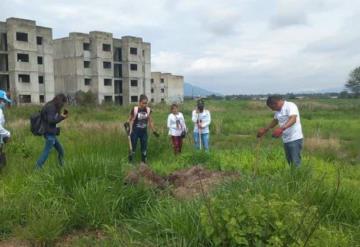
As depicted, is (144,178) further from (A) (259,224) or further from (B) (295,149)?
(B) (295,149)

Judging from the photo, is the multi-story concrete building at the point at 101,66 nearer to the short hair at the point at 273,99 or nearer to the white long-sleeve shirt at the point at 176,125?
the white long-sleeve shirt at the point at 176,125

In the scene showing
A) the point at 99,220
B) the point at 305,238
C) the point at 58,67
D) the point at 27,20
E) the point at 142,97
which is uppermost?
the point at 27,20

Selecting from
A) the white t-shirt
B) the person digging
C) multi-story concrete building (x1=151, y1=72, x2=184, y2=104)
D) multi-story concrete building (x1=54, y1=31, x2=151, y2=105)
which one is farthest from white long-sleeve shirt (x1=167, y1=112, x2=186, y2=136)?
multi-story concrete building (x1=151, y1=72, x2=184, y2=104)

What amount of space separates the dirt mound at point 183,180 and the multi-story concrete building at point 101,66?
4696cm

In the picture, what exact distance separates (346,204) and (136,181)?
8.43 ft

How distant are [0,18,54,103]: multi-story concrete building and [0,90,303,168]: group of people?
117 feet

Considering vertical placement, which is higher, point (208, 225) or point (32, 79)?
point (32, 79)

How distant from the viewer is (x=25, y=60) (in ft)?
143

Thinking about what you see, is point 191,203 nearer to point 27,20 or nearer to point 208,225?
point 208,225

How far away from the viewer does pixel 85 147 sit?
26.8ft

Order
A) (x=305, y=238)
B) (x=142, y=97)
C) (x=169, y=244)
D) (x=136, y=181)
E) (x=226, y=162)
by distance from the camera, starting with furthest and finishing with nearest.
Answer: (x=142, y=97), (x=226, y=162), (x=136, y=181), (x=169, y=244), (x=305, y=238)

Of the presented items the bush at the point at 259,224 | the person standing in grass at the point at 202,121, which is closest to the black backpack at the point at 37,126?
the person standing in grass at the point at 202,121

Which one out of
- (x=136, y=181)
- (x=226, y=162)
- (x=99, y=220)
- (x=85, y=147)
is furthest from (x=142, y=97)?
(x=99, y=220)

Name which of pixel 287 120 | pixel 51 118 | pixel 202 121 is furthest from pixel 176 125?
pixel 287 120
